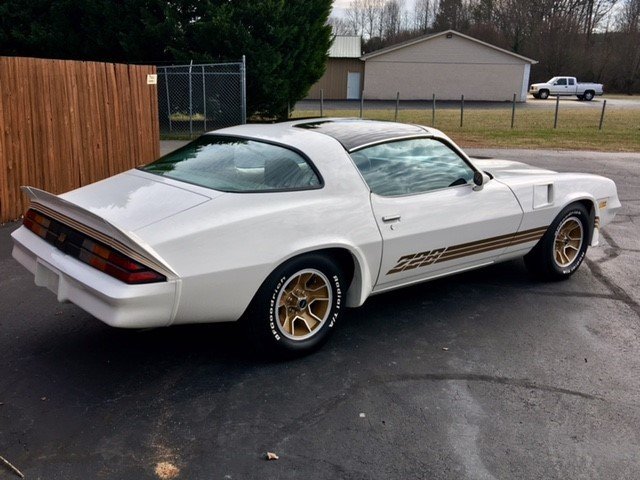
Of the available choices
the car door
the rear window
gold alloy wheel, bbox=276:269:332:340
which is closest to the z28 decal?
the car door

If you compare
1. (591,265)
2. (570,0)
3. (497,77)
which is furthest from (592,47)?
(591,265)

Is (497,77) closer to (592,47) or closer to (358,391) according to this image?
(592,47)

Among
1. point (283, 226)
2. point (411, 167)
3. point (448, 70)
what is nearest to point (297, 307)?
point (283, 226)

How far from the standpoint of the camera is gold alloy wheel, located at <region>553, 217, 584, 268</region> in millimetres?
5305

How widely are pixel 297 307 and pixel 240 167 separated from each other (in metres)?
1.01

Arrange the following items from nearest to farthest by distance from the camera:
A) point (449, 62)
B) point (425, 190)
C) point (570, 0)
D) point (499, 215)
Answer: point (425, 190), point (499, 215), point (449, 62), point (570, 0)

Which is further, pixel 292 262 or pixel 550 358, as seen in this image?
pixel 550 358

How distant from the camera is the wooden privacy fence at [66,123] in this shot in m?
7.09

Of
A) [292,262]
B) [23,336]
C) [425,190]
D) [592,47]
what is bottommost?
[23,336]

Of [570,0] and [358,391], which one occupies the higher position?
[570,0]

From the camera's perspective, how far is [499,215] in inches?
185

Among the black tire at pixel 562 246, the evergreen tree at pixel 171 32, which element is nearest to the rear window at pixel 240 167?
the black tire at pixel 562 246

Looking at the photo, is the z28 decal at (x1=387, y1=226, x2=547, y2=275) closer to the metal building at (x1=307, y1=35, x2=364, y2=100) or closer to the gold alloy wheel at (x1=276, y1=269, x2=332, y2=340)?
the gold alloy wheel at (x1=276, y1=269, x2=332, y2=340)

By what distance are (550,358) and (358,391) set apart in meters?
1.34
